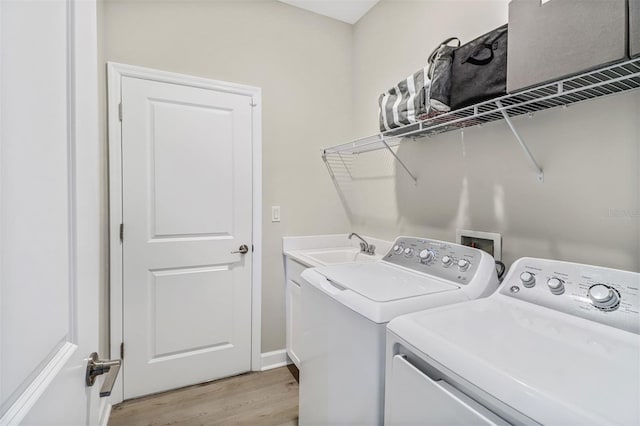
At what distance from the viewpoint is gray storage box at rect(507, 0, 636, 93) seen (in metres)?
0.81

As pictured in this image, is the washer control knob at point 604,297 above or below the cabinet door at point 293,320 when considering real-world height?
above

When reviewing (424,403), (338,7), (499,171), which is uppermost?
(338,7)

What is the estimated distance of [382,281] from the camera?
1.28 meters

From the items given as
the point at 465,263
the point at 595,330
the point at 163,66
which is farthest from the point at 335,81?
the point at 595,330

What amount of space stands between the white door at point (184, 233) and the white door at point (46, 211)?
1405 mm

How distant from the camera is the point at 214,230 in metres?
2.12

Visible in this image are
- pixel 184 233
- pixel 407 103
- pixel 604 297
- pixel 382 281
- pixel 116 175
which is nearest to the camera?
pixel 604 297

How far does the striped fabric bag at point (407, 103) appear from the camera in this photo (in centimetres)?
143

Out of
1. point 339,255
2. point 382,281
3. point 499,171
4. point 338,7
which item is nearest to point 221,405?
point 339,255

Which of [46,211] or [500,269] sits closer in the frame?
[46,211]

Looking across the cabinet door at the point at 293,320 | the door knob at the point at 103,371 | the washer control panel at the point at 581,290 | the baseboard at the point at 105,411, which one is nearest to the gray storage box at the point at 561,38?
the washer control panel at the point at 581,290

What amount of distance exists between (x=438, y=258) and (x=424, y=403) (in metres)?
0.75

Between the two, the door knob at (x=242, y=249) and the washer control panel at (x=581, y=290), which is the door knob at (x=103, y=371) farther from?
the door knob at (x=242, y=249)

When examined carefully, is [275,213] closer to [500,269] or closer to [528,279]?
[500,269]
